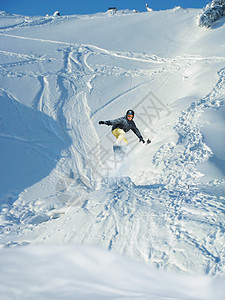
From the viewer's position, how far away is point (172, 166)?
5508 millimetres

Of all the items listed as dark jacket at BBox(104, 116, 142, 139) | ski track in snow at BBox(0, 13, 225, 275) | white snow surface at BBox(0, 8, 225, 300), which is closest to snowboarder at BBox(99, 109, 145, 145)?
dark jacket at BBox(104, 116, 142, 139)

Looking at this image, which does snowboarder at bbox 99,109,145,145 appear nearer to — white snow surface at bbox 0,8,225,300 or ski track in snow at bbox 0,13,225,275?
white snow surface at bbox 0,8,225,300

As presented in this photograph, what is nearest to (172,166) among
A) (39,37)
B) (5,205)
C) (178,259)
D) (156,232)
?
(156,232)

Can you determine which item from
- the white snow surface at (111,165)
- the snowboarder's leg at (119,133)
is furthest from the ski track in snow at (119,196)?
the snowboarder's leg at (119,133)

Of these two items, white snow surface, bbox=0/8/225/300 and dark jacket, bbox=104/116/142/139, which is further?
dark jacket, bbox=104/116/142/139

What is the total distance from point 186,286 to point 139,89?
28.5ft

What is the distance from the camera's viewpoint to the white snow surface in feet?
8.32

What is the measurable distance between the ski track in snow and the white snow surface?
0.9 inches

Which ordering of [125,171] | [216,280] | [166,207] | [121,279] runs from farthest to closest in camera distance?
[125,171], [166,207], [216,280], [121,279]

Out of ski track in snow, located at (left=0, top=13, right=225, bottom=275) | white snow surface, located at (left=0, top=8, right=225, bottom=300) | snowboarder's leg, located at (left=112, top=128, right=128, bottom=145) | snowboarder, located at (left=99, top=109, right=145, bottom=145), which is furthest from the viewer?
snowboarder's leg, located at (left=112, top=128, right=128, bottom=145)

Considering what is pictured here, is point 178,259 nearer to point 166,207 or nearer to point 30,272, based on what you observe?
point 166,207

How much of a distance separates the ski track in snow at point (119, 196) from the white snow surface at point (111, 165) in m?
0.02

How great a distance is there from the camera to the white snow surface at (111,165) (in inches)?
99.8

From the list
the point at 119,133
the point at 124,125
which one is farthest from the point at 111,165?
the point at 124,125
